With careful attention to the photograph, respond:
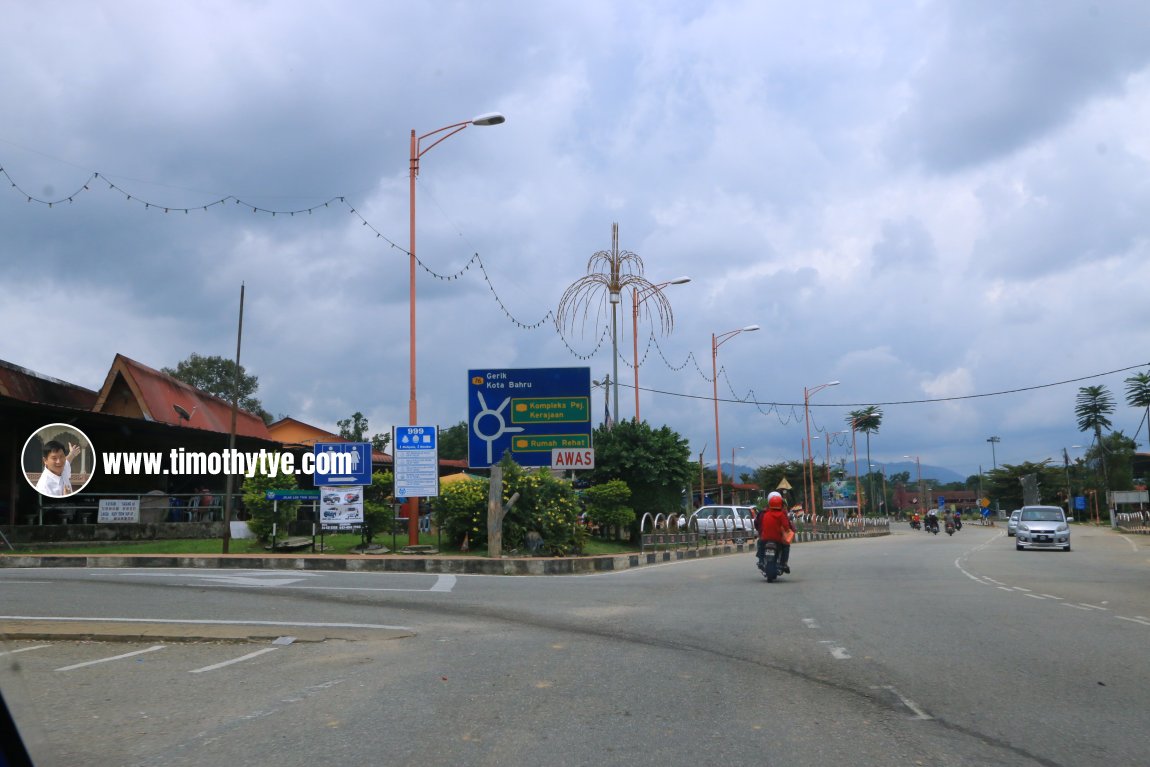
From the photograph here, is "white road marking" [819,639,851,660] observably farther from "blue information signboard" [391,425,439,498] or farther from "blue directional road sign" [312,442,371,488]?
"blue directional road sign" [312,442,371,488]

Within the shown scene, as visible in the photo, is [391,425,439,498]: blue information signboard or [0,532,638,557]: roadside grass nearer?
[391,425,439,498]: blue information signboard

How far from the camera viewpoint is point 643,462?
2958 centimetres

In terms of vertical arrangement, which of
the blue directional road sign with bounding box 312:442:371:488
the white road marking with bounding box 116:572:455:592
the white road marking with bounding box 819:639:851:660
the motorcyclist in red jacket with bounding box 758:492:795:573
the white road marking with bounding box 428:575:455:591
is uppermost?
the blue directional road sign with bounding box 312:442:371:488

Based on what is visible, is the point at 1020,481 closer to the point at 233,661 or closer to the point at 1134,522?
the point at 1134,522

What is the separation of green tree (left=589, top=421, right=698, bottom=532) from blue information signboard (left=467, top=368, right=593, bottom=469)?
5.09 m

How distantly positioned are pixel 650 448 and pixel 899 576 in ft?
40.2

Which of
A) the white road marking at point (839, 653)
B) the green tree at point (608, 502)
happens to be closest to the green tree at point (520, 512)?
the green tree at point (608, 502)

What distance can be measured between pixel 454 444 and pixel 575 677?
87.2 meters

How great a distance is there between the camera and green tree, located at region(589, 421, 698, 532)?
29672mm

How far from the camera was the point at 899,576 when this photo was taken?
18484 mm

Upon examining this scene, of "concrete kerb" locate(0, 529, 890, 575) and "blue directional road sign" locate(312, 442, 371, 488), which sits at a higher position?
"blue directional road sign" locate(312, 442, 371, 488)

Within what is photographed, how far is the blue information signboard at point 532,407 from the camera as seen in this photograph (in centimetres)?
2472

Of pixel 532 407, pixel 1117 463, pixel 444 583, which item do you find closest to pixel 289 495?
pixel 532 407

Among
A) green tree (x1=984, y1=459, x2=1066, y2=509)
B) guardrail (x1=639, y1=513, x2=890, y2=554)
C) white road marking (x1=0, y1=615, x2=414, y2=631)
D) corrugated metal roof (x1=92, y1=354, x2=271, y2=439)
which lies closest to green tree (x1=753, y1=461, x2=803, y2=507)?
green tree (x1=984, y1=459, x2=1066, y2=509)
